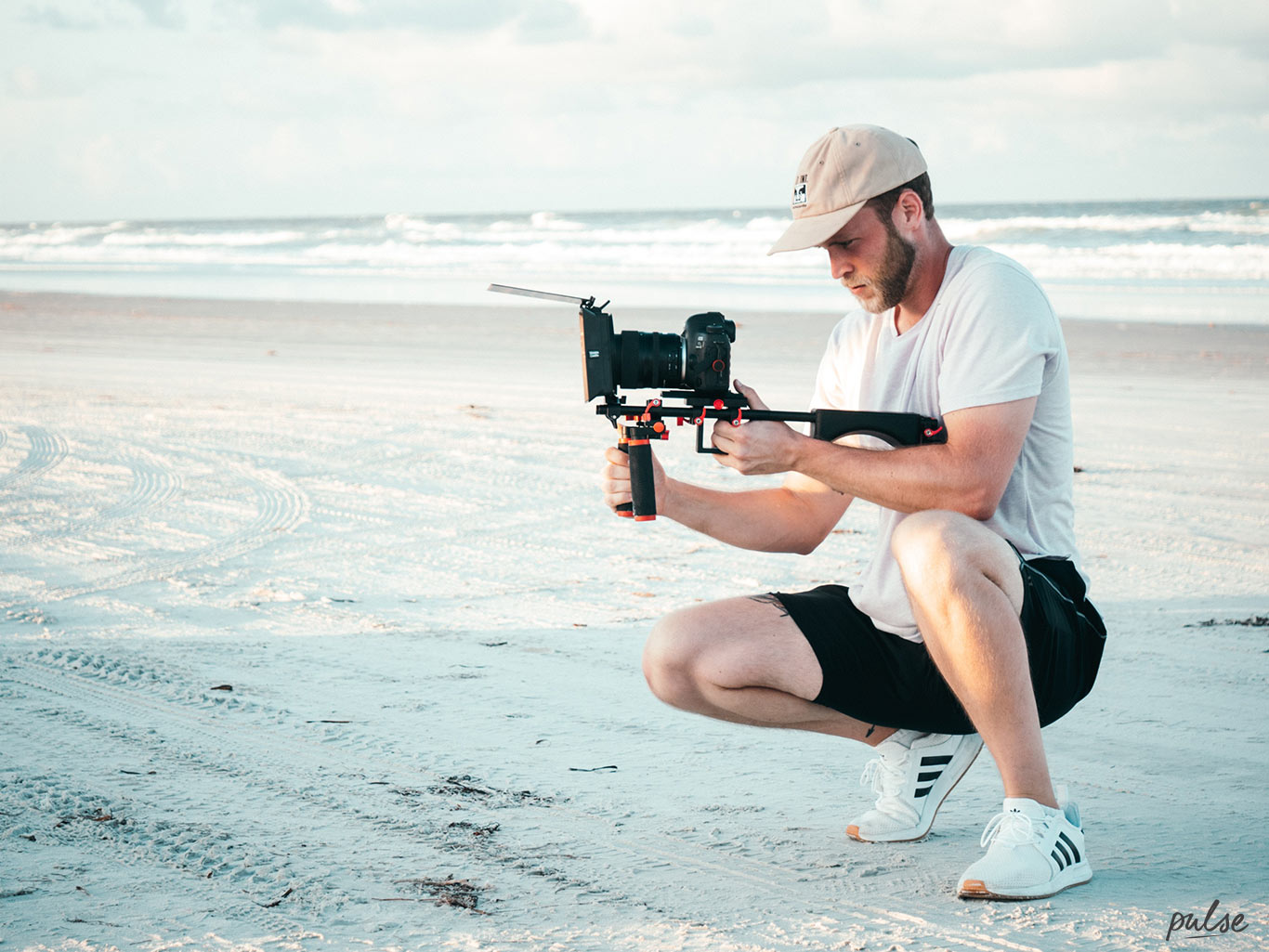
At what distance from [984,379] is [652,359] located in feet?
2.24

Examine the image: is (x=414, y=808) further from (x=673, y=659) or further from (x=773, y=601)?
(x=773, y=601)

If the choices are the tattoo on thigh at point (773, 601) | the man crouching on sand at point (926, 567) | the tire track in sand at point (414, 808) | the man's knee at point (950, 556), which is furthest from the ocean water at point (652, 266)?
the tire track in sand at point (414, 808)

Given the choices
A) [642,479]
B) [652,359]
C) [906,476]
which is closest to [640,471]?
[642,479]

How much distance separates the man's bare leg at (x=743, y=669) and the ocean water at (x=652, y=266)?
12065mm

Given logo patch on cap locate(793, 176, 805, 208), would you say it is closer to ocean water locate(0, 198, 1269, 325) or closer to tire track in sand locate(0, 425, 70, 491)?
tire track in sand locate(0, 425, 70, 491)

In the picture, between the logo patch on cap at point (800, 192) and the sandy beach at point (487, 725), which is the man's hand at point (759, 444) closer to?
the logo patch on cap at point (800, 192)

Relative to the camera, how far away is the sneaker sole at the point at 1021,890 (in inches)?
88.7

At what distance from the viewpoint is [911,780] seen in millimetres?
2531

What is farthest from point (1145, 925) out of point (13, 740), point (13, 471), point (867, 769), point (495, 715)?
point (13, 471)

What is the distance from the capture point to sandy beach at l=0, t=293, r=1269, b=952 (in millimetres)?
2221

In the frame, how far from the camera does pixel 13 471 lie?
19.7 ft

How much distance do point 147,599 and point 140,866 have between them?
1946mm

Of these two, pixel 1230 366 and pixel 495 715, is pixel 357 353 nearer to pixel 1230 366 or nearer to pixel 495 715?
pixel 1230 366

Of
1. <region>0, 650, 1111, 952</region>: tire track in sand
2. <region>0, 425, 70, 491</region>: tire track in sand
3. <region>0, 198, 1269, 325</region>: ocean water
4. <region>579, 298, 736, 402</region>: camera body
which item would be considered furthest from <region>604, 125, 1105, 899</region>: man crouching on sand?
<region>0, 198, 1269, 325</region>: ocean water
